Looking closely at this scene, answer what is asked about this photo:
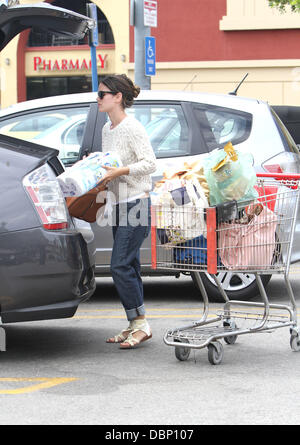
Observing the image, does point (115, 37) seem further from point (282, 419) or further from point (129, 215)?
point (282, 419)

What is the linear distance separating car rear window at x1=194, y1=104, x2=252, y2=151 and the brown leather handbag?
212 cm

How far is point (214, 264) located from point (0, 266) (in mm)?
1245

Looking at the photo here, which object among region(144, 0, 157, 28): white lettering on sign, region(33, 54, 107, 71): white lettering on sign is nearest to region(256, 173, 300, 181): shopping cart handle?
region(144, 0, 157, 28): white lettering on sign

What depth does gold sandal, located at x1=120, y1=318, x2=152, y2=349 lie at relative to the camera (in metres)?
5.69

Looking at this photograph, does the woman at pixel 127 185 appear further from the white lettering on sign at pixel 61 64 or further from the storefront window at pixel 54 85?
the storefront window at pixel 54 85

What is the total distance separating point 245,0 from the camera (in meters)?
25.8

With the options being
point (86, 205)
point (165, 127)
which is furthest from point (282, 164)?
point (86, 205)

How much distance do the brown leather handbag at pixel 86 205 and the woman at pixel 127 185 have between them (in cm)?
14

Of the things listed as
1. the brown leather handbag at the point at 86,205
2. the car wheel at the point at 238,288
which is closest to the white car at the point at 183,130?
the car wheel at the point at 238,288

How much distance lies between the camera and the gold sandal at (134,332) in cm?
569

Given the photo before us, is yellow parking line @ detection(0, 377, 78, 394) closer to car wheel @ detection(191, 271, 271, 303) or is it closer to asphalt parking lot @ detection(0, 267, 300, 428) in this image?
asphalt parking lot @ detection(0, 267, 300, 428)

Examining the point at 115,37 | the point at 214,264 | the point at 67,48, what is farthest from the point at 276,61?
the point at 214,264

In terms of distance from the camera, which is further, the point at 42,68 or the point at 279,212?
the point at 42,68

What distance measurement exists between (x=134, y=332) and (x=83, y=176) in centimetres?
121
